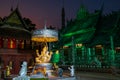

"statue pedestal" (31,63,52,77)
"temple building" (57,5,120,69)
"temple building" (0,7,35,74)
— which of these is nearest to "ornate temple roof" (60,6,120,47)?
"temple building" (57,5,120,69)

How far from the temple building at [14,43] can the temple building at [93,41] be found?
8924 mm

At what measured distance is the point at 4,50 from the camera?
89.1 feet

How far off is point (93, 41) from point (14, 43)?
1201cm

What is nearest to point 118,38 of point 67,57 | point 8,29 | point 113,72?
point 113,72

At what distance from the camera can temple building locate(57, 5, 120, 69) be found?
30359 millimetres

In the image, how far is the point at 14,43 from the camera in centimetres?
2886

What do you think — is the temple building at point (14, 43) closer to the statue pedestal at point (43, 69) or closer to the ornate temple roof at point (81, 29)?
the statue pedestal at point (43, 69)

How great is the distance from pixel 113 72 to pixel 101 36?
9.01m

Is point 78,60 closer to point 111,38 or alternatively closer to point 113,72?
point 111,38

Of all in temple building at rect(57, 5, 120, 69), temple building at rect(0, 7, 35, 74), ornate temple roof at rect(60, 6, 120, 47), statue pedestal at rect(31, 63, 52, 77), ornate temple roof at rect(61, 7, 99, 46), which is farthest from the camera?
ornate temple roof at rect(61, 7, 99, 46)

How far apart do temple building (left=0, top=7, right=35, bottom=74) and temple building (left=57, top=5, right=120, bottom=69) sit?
8.92 metres

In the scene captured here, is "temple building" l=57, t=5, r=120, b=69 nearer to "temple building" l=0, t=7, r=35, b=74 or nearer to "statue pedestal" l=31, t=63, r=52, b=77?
"temple building" l=0, t=7, r=35, b=74

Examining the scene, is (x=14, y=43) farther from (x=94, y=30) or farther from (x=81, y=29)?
(x=81, y=29)

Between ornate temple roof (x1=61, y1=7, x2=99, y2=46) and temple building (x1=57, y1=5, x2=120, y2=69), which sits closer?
temple building (x1=57, y1=5, x2=120, y2=69)
